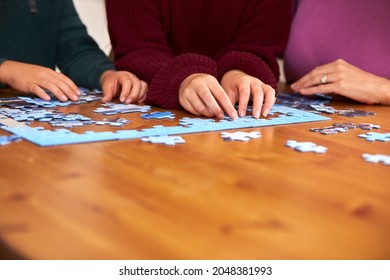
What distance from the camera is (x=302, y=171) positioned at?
77cm

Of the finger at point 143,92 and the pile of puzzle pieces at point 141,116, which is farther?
the finger at point 143,92

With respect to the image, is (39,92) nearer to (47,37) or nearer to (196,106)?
(196,106)

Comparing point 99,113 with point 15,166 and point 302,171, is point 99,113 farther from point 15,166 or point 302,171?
point 302,171

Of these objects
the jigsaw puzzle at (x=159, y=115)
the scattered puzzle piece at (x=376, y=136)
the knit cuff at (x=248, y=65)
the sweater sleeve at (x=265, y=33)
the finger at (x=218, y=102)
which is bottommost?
the scattered puzzle piece at (x=376, y=136)

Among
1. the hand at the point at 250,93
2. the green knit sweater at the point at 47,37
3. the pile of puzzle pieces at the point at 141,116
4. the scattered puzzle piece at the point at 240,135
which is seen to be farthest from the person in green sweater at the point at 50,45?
the scattered puzzle piece at the point at 240,135

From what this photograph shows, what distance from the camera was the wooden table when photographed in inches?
20.2

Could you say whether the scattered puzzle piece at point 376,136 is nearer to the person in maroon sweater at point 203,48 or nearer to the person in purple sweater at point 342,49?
the person in maroon sweater at point 203,48

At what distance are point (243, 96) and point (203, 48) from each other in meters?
0.56

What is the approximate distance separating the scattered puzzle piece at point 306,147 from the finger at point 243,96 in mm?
237

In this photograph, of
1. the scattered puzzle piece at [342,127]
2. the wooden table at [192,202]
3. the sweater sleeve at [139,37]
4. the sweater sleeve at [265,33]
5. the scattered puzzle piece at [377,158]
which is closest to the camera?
the wooden table at [192,202]

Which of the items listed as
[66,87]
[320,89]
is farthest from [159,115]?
[320,89]

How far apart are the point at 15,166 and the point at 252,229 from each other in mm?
379

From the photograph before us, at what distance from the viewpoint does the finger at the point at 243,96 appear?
1158 millimetres

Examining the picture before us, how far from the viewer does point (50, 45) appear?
6.16 feet
